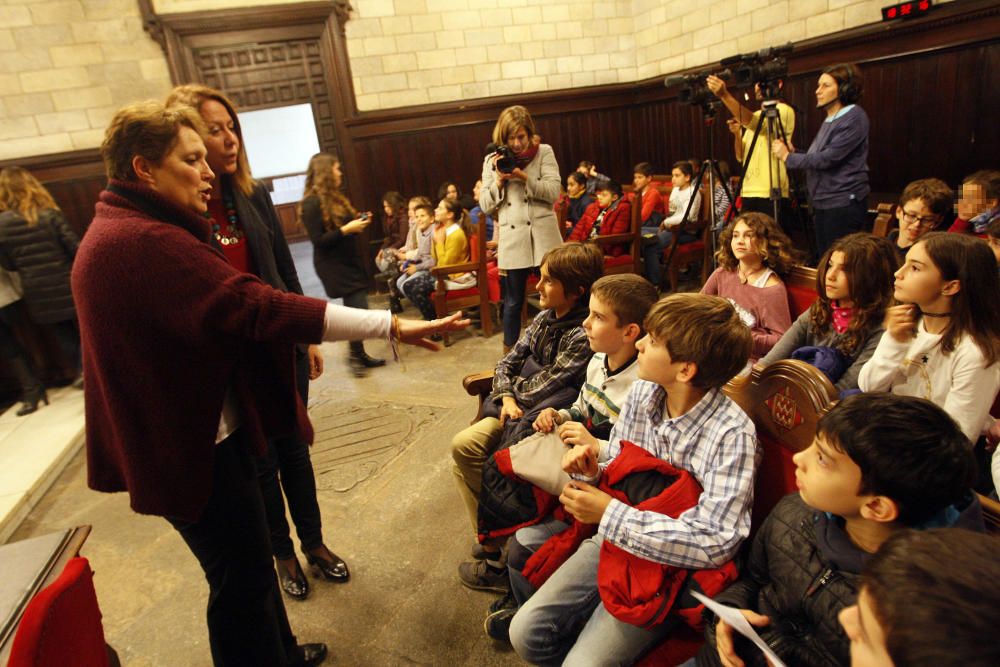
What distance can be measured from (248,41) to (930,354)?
6.80m

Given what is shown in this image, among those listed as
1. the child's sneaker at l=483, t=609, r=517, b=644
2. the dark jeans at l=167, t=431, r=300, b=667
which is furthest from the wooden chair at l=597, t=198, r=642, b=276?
the dark jeans at l=167, t=431, r=300, b=667

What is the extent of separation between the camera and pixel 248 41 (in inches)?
247

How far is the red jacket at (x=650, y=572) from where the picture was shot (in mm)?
1277

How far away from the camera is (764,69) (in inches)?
154

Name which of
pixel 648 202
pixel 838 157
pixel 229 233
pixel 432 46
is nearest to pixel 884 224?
pixel 838 157

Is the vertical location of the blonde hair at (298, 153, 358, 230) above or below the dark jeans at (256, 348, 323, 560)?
Result: above

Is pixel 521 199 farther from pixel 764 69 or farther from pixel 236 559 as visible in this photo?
pixel 236 559

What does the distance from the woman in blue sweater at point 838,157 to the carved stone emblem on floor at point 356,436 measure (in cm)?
293

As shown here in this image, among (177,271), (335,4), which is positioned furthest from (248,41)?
(177,271)

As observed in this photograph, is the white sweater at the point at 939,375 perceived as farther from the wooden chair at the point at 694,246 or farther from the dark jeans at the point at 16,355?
the dark jeans at the point at 16,355

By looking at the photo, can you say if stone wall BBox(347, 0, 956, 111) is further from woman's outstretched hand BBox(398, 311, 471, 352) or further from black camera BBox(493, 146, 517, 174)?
woman's outstretched hand BBox(398, 311, 471, 352)

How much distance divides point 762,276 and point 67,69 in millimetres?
6687

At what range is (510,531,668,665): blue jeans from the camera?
1.35m

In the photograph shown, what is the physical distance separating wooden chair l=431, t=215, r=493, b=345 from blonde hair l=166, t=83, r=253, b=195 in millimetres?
2585
